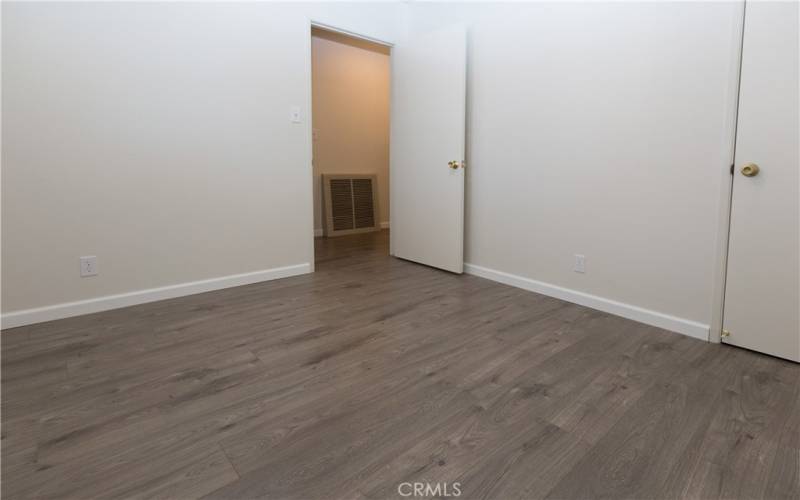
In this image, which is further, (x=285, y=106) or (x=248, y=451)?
(x=285, y=106)

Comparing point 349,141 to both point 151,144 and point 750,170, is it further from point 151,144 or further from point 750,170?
point 750,170

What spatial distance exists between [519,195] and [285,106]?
1.84 m

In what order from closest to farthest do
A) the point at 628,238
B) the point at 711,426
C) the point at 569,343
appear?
the point at 711,426 → the point at 569,343 → the point at 628,238

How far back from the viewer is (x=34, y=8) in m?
2.45

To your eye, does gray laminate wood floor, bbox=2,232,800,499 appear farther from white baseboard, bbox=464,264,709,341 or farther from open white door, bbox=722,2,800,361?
open white door, bbox=722,2,800,361

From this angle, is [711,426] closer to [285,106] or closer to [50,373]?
[50,373]

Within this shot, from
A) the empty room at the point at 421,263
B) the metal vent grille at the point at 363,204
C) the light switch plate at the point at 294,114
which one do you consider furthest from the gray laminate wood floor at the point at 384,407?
the metal vent grille at the point at 363,204

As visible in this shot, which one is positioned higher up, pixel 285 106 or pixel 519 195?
pixel 285 106

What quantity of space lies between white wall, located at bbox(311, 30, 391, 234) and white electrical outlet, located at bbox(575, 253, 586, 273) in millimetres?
3413

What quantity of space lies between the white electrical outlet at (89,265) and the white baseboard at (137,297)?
16 centimetres

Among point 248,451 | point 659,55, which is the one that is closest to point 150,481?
point 248,451

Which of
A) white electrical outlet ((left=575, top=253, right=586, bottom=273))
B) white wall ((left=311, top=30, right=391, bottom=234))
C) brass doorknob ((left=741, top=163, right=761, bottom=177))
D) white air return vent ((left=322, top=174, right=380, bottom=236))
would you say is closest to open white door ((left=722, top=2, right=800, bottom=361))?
brass doorknob ((left=741, top=163, right=761, bottom=177))

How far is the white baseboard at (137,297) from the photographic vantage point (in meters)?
2.58

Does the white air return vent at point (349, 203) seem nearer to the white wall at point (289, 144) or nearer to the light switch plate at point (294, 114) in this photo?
the white wall at point (289, 144)
